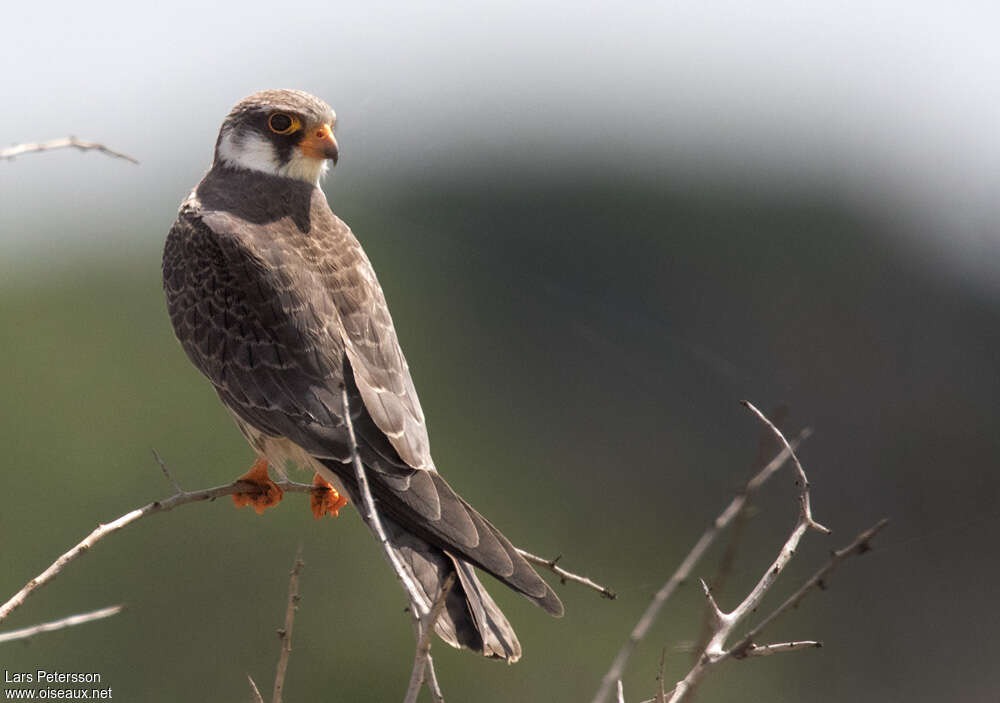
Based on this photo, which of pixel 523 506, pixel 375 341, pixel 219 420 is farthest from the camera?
pixel 523 506

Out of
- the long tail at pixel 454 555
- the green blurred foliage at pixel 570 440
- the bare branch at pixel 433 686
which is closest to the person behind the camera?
the bare branch at pixel 433 686

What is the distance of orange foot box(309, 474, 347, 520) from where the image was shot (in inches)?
211

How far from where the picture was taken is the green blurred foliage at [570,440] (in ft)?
63.1

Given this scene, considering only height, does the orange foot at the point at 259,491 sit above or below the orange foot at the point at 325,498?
below

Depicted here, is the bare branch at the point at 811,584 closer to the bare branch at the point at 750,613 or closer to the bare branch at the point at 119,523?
the bare branch at the point at 750,613

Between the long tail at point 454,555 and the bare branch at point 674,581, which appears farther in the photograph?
the long tail at point 454,555

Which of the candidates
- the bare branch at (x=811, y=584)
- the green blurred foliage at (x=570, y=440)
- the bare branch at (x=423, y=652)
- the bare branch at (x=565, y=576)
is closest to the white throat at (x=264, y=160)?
the bare branch at (x=565, y=576)

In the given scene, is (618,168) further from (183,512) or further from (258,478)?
(258,478)

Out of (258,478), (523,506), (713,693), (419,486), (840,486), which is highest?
(419,486)

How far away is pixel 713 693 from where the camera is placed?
2608 centimetres

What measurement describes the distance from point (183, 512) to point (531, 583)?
1657 centimetres

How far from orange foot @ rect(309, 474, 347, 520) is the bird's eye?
135 centimetres

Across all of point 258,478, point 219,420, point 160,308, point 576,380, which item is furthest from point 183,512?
point 258,478

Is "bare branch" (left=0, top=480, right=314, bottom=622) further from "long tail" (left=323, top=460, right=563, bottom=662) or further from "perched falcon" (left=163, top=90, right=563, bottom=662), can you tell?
"long tail" (left=323, top=460, right=563, bottom=662)
